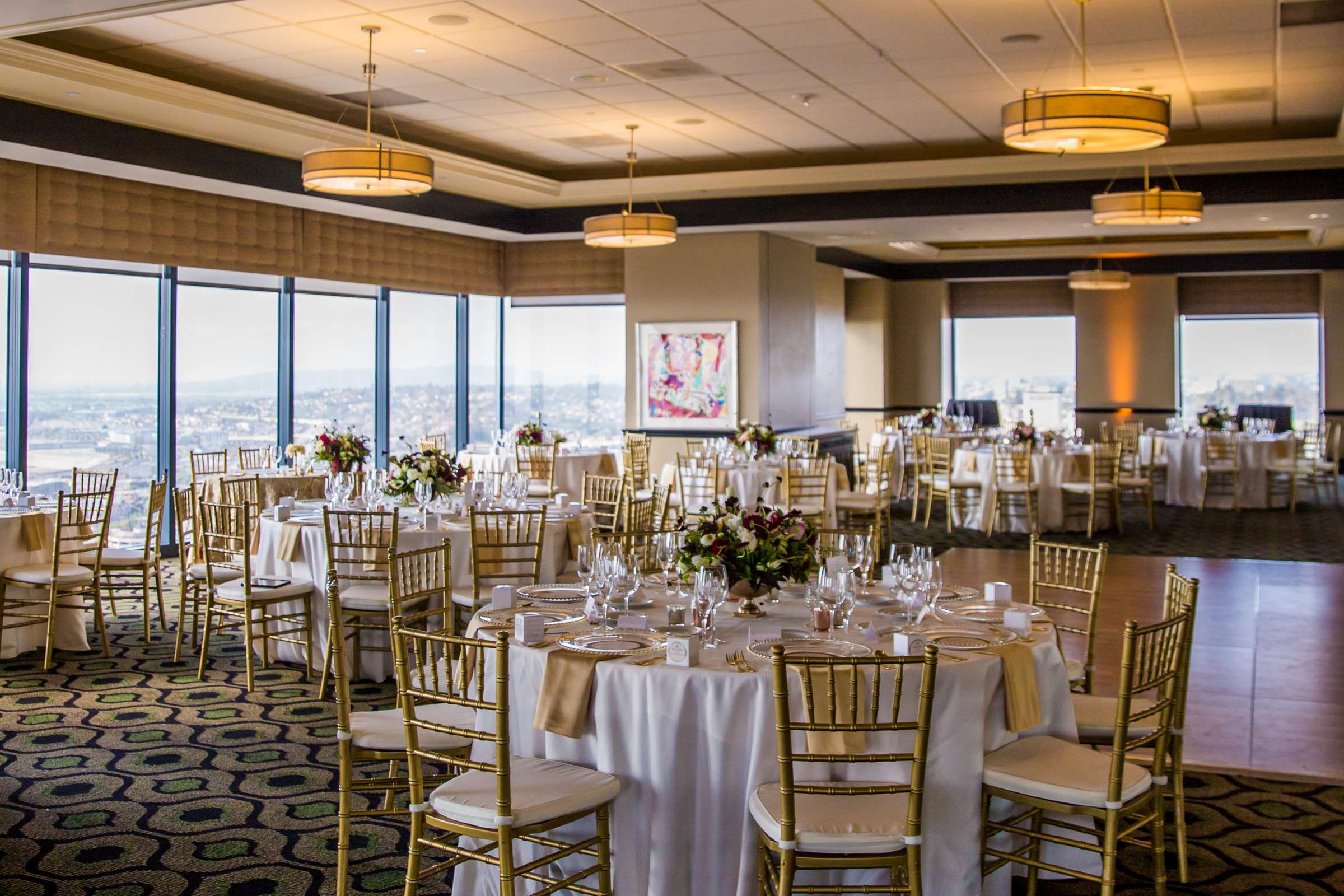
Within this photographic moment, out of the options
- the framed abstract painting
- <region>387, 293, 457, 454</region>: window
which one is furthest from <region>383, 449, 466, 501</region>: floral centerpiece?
<region>387, 293, 457, 454</region>: window

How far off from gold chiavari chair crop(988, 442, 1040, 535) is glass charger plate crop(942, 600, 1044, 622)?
7676mm

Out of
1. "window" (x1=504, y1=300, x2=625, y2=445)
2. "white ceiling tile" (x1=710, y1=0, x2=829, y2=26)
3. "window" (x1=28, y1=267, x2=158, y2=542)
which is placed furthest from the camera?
"window" (x1=504, y1=300, x2=625, y2=445)

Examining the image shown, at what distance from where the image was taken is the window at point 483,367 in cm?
1510

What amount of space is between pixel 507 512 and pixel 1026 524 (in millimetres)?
8023

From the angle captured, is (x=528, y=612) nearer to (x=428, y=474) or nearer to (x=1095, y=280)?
(x=428, y=474)

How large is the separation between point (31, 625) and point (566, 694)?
487 centimetres

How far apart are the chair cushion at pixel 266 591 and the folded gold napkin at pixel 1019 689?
4.14 meters

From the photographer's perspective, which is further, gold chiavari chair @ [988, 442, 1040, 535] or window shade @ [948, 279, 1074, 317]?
window shade @ [948, 279, 1074, 317]

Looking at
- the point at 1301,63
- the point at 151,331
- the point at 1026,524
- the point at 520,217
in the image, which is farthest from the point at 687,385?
the point at 1301,63

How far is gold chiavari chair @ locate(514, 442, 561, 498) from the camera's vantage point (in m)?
11.6

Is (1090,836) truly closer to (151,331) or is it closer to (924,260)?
(151,331)

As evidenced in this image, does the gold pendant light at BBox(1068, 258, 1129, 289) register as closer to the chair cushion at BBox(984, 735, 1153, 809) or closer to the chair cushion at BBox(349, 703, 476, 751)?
the chair cushion at BBox(984, 735, 1153, 809)

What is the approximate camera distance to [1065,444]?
1353 cm

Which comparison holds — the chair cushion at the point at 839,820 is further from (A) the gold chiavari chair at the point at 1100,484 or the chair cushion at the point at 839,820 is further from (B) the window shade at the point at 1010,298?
(B) the window shade at the point at 1010,298
